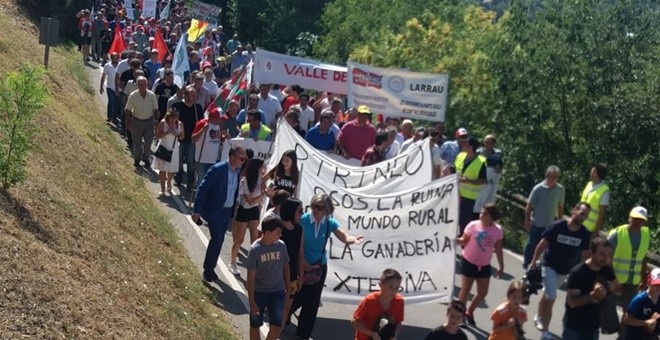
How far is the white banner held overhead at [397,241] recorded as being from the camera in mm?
13320

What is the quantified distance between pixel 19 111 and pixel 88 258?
1.73 meters

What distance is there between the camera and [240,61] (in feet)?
111

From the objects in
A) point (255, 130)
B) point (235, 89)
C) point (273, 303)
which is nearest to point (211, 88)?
point (235, 89)

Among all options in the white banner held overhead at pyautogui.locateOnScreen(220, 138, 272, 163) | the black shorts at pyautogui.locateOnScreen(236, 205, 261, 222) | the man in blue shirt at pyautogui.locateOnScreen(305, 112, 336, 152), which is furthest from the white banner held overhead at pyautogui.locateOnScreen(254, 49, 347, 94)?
the black shorts at pyautogui.locateOnScreen(236, 205, 261, 222)

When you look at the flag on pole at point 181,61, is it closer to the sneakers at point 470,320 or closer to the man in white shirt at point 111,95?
the man in white shirt at point 111,95

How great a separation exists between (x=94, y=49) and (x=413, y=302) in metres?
29.0

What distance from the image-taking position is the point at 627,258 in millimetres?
13188

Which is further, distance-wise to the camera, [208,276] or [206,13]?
[206,13]

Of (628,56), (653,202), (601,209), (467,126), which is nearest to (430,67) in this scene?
(467,126)

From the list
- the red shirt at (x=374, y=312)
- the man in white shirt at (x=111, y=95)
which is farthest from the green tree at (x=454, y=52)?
the red shirt at (x=374, y=312)

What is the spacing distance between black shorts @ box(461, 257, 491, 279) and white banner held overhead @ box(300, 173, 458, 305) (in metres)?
0.27

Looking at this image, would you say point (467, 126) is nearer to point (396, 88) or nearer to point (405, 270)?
point (396, 88)

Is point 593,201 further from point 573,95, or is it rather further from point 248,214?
point 573,95

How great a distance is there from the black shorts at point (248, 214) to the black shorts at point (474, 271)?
2688 millimetres
